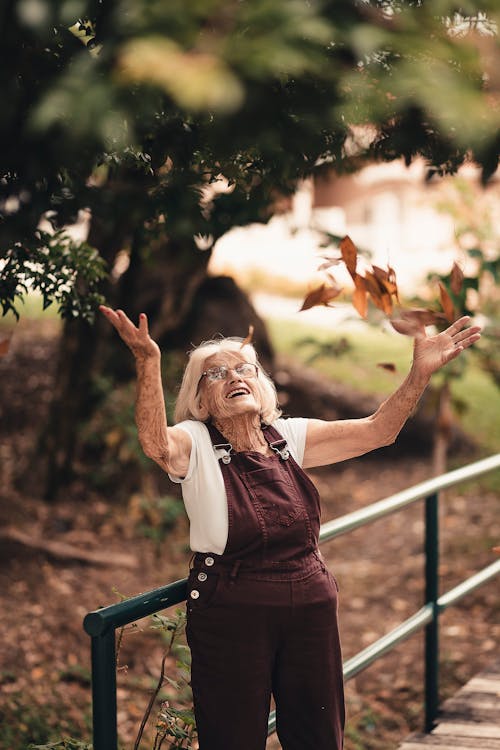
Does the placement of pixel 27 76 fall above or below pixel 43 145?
above

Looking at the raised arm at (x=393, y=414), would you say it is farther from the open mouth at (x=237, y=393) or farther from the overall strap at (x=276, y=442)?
the open mouth at (x=237, y=393)

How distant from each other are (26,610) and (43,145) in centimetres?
470

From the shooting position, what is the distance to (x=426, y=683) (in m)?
4.12

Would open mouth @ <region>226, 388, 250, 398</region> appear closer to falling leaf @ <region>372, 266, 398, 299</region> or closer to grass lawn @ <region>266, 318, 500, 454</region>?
falling leaf @ <region>372, 266, 398, 299</region>

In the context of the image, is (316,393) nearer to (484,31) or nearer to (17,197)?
(17,197)

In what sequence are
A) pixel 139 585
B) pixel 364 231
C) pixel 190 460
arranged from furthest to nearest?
pixel 364 231 < pixel 139 585 < pixel 190 460

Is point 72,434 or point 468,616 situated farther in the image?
point 72,434

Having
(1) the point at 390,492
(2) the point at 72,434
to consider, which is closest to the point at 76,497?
(2) the point at 72,434

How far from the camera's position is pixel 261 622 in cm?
256

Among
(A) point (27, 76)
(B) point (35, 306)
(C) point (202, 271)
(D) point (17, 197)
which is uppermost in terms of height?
(A) point (27, 76)

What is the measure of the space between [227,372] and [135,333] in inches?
15.4

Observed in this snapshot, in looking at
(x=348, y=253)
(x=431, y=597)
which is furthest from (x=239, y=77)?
(x=431, y=597)

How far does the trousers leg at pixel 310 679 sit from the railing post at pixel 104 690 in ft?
1.42

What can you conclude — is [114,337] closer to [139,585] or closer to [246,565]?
[139,585]
